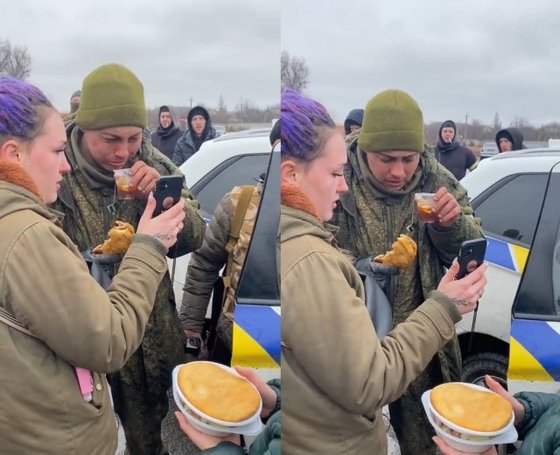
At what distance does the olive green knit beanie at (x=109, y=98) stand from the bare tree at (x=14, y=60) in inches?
4.9

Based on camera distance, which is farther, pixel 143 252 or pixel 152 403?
pixel 152 403

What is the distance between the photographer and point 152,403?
1368 millimetres

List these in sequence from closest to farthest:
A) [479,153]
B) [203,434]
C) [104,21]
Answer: [104,21] → [203,434] → [479,153]

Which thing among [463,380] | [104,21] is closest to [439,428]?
[463,380]

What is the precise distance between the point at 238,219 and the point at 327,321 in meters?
0.29

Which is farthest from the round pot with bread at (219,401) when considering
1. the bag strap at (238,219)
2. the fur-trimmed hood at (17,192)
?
the fur-trimmed hood at (17,192)

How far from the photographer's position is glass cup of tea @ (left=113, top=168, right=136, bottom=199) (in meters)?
1.27

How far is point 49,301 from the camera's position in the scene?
1118 millimetres

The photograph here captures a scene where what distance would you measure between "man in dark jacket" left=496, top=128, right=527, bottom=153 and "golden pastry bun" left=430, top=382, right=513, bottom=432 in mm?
549

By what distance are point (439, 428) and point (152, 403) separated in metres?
0.64

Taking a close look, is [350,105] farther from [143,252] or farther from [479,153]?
[143,252]

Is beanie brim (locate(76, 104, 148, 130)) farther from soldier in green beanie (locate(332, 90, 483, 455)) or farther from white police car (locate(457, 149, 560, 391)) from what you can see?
white police car (locate(457, 149, 560, 391))

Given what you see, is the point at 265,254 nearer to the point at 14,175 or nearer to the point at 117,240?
the point at 117,240

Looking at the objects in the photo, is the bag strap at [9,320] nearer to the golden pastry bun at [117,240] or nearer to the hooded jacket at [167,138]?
the golden pastry bun at [117,240]
